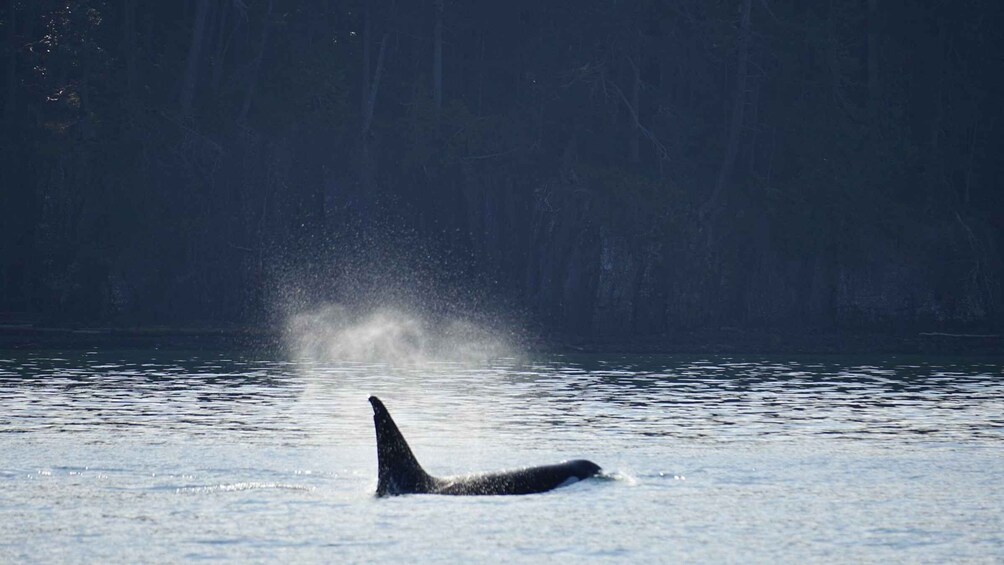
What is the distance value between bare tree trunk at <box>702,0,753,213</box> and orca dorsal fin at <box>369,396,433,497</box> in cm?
4839

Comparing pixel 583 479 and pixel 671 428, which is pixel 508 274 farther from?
pixel 583 479

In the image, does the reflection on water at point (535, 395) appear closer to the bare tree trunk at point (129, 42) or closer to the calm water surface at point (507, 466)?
the calm water surface at point (507, 466)

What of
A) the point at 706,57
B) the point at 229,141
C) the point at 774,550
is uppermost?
the point at 706,57

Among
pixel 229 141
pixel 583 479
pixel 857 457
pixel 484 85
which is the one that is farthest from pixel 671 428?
pixel 484 85

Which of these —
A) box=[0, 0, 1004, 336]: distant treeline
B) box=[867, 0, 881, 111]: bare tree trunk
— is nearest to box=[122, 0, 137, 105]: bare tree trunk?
box=[0, 0, 1004, 336]: distant treeline

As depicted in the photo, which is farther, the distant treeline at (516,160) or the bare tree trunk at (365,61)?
the bare tree trunk at (365,61)

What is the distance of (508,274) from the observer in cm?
6669

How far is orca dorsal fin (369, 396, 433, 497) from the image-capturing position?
67.3 ft

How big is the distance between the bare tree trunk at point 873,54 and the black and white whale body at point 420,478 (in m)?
53.0

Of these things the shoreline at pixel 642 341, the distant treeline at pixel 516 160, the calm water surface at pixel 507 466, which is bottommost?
the calm water surface at pixel 507 466

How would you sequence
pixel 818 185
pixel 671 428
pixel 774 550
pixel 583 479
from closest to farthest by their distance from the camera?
pixel 774 550, pixel 583 479, pixel 671 428, pixel 818 185

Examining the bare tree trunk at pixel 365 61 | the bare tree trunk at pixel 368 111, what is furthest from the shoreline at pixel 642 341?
the bare tree trunk at pixel 365 61

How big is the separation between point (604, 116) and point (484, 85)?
23.1 ft

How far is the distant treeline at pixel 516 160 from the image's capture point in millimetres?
64062
